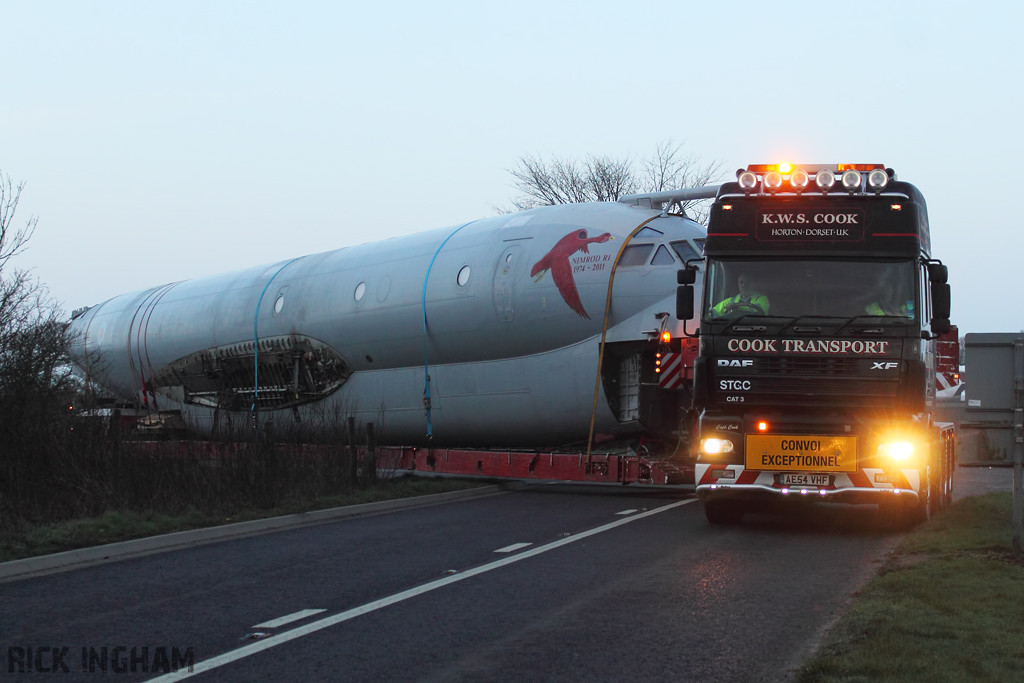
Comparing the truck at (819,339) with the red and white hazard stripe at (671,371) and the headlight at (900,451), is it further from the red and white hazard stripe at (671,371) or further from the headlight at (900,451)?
the red and white hazard stripe at (671,371)

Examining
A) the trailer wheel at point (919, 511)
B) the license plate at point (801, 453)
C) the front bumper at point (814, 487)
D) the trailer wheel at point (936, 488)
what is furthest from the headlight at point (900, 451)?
the trailer wheel at point (936, 488)

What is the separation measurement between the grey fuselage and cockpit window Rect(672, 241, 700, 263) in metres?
0.13

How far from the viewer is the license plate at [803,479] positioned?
10.9 metres

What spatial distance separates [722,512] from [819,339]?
255 centimetres

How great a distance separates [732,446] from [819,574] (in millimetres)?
2643

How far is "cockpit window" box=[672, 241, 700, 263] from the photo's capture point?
15566 mm

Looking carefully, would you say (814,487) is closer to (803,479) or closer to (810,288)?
(803,479)

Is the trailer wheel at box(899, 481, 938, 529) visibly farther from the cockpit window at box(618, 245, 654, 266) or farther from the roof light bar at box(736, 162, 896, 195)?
the cockpit window at box(618, 245, 654, 266)

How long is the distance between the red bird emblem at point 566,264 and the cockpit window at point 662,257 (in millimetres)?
795

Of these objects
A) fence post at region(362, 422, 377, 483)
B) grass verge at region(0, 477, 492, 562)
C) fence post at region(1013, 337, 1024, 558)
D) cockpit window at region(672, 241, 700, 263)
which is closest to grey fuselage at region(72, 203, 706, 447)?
cockpit window at region(672, 241, 700, 263)

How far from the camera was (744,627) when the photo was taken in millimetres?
6613

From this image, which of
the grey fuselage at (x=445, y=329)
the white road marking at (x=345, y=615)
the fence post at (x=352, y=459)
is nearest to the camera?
the white road marking at (x=345, y=615)

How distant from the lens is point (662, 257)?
15578 millimetres

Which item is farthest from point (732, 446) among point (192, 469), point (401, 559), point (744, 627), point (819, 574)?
point (192, 469)
